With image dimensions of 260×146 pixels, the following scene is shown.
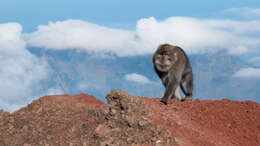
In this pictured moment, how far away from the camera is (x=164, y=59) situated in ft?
35.8

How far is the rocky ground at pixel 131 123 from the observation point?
805 centimetres

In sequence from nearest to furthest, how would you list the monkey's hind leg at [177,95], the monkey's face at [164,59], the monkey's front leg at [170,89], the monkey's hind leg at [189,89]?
the monkey's front leg at [170,89] < the monkey's face at [164,59] < the monkey's hind leg at [177,95] < the monkey's hind leg at [189,89]

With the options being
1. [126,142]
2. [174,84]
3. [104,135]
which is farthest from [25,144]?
[174,84]

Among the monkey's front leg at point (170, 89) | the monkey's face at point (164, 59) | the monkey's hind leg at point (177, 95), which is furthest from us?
the monkey's hind leg at point (177, 95)

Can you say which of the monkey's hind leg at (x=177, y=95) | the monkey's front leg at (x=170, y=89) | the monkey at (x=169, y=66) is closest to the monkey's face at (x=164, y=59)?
the monkey at (x=169, y=66)

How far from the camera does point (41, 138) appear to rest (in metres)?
9.27

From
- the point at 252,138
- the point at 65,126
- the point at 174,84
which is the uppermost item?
the point at 174,84

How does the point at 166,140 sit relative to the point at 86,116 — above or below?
below

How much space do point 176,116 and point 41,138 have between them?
365cm

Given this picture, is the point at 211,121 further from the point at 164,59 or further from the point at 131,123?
the point at 131,123

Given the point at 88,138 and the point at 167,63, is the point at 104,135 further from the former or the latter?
the point at 167,63

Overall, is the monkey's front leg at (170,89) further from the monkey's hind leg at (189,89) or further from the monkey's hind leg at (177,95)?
the monkey's hind leg at (189,89)

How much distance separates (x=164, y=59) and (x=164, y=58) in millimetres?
32

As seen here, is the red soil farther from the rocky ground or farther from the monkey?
the monkey
